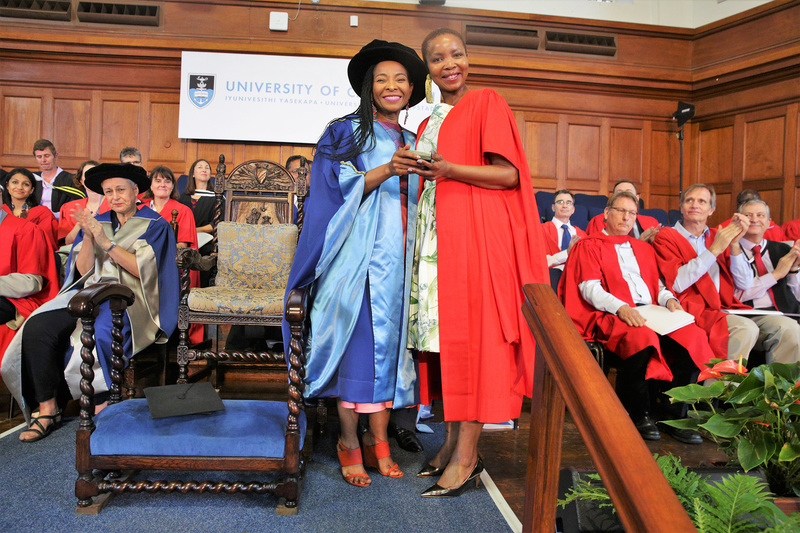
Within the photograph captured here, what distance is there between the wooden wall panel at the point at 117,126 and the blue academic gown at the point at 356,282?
555 cm

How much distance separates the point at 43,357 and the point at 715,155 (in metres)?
7.62

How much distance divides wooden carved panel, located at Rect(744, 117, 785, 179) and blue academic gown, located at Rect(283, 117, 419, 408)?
6.37 metres

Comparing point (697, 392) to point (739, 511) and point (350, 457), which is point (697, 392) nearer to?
point (739, 511)

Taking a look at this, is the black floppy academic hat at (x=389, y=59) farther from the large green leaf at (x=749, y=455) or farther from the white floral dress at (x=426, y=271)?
the large green leaf at (x=749, y=455)

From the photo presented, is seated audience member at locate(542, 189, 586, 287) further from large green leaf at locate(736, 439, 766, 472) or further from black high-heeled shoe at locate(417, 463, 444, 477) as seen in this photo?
large green leaf at locate(736, 439, 766, 472)

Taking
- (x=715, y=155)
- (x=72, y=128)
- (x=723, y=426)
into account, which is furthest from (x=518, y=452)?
(x=72, y=128)

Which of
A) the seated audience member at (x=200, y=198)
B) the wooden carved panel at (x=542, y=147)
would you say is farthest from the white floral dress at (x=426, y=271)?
the wooden carved panel at (x=542, y=147)

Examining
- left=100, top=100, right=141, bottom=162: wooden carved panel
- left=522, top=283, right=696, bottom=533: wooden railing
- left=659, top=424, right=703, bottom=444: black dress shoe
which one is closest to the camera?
left=522, top=283, right=696, bottom=533: wooden railing

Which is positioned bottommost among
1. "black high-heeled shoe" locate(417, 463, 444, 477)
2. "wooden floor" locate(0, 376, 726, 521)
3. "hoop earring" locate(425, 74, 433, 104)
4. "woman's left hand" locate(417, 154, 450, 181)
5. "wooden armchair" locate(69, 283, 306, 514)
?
"wooden floor" locate(0, 376, 726, 521)

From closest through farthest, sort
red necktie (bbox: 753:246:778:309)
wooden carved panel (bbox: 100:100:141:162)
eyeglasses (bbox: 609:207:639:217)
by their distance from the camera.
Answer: eyeglasses (bbox: 609:207:639:217)
red necktie (bbox: 753:246:778:309)
wooden carved panel (bbox: 100:100:141:162)

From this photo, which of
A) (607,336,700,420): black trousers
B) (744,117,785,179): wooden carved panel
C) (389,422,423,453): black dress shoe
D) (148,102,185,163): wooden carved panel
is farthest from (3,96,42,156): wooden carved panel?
(744,117,785,179): wooden carved panel

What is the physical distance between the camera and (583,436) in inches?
29.7

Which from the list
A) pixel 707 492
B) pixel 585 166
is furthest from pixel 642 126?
pixel 707 492

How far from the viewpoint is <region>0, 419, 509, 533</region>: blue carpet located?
1678 millimetres
